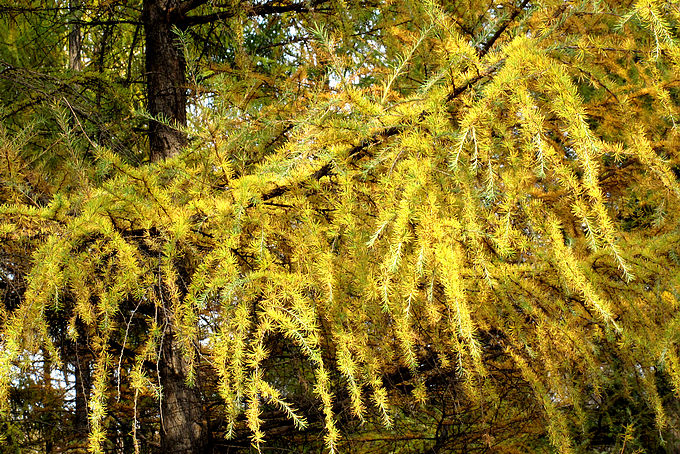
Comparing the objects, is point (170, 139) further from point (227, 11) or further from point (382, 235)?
point (382, 235)

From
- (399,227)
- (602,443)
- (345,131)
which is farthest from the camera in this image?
(602,443)

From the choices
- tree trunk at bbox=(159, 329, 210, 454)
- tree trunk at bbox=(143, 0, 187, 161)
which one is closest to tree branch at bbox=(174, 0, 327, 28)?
tree trunk at bbox=(143, 0, 187, 161)

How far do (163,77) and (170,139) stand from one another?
485mm

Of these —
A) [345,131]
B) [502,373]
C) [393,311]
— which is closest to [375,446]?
[502,373]

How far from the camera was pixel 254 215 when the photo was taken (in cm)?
218

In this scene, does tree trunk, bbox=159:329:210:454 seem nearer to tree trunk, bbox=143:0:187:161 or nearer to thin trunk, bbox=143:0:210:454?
thin trunk, bbox=143:0:210:454

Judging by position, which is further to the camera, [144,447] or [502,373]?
[144,447]

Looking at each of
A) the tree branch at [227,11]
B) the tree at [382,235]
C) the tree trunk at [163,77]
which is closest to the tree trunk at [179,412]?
the tree at [382,235]

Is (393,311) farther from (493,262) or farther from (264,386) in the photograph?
(493,262)

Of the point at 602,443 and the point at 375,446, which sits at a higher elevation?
the point at 375,446

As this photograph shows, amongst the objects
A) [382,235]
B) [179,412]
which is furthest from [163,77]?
[382,235]

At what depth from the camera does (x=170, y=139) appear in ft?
13.2

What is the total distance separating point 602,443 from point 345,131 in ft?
14.5

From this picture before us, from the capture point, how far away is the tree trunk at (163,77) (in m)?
4.04
